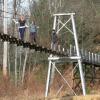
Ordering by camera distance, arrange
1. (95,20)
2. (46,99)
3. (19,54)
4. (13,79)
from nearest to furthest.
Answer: (46,99), (13,79), (19,54), (95,20)

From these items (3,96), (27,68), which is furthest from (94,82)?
Answer: (3,96)

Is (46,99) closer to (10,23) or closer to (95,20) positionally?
(10,23)

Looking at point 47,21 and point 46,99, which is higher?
point 47,21

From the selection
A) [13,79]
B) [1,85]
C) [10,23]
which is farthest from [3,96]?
[10,23]

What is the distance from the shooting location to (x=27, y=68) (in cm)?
4941

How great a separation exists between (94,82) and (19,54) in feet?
32.5

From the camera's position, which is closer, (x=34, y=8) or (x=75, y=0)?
(x=34, y=8)

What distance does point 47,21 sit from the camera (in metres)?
49.6

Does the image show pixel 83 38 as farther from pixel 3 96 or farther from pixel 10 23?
pixel 3 96

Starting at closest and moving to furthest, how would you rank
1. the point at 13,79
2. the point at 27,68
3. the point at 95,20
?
1. the point at 13,79
2. the point at 27,68
3. the point at 95,20

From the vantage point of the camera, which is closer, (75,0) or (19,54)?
(19,54)

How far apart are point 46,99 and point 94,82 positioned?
12338 millimetres

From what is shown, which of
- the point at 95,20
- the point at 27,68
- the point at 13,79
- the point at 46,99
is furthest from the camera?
the point at 95,20

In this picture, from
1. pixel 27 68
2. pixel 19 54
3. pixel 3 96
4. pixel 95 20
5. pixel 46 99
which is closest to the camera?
pixel 46 99
